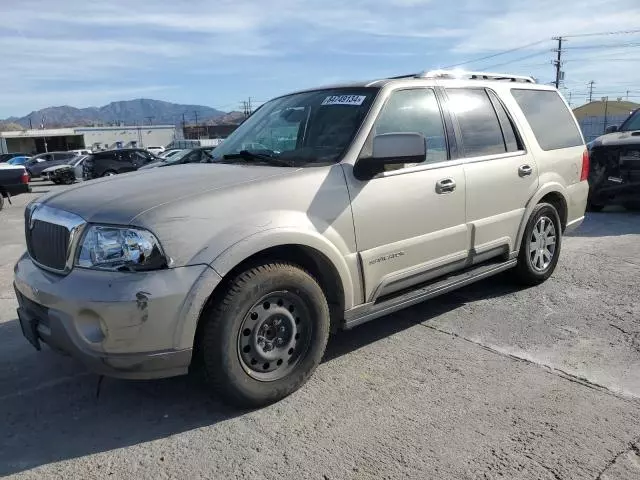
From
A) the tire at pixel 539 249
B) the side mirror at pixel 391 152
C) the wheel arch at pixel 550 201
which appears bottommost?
the tire at pixel 539 249

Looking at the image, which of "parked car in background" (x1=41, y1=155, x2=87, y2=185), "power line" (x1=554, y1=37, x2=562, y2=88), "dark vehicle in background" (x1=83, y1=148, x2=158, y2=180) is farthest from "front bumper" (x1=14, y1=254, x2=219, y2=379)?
"power line" (x1=554, y1=37, x2=562, y2=88)

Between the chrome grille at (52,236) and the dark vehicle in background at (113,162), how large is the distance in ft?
65.0

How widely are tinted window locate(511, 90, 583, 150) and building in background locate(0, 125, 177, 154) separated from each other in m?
77.6

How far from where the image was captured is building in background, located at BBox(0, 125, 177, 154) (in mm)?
78438

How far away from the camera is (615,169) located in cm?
920

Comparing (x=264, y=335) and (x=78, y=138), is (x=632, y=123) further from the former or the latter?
(x=78, y=138)

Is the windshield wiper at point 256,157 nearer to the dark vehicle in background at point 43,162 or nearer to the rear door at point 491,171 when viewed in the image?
the rear door at point 491,171

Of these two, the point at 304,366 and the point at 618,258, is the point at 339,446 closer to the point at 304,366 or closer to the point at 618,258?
the point at 304,366

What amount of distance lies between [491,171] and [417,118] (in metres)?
0.87

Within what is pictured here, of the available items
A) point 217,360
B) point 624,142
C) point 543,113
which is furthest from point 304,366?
point 624,142

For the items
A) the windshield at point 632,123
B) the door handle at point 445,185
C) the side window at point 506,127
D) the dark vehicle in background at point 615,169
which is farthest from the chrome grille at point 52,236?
the windshield at point 632,123

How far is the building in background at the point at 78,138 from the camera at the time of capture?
7844cm

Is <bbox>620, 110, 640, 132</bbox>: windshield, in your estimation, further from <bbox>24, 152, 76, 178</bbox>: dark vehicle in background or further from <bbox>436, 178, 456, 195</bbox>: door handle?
<bbox>24, 152, 76, 178</bbox>: dark vehicle in background

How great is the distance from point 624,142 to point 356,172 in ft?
24.2
